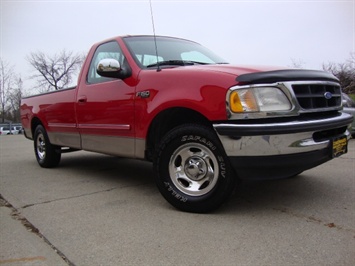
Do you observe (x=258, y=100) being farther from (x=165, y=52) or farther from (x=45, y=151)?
(x=45, y=151)

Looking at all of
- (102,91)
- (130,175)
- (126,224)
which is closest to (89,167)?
(130,175)

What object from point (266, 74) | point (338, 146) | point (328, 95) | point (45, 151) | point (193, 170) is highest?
point (266, 74)

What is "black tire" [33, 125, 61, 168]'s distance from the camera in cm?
603

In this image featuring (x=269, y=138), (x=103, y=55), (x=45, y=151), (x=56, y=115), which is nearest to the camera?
(x=269, y=138)

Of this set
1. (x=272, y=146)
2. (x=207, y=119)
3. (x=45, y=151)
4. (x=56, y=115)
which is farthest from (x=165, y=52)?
(x=45, y=151)

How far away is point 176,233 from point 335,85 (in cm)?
225

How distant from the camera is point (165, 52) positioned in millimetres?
4395

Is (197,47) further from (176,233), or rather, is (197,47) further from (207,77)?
(176,233)

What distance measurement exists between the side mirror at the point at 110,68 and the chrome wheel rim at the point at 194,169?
4.07 ft

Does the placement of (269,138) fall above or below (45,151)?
above

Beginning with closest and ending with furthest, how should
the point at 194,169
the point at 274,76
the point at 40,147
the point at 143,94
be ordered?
the point at 274,76
the point at 194,169
the point at 143,94
the point at 40,147

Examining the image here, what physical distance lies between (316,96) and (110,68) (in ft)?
7.22

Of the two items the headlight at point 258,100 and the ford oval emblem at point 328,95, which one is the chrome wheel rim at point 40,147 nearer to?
the headlight at point 258,100

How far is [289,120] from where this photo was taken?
2.96 meters
